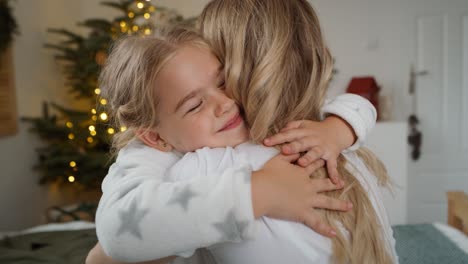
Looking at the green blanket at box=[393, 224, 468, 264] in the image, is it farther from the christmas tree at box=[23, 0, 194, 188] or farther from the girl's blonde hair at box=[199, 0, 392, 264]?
the christmas tree at box=[23, 0, 194, 188]

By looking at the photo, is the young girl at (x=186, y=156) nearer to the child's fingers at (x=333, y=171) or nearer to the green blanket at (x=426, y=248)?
the child's fingers at (x=333, y=171)

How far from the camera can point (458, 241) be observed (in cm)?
137

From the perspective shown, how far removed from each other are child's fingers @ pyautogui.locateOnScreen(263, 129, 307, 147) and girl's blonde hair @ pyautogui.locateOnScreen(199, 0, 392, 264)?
0.06 ft

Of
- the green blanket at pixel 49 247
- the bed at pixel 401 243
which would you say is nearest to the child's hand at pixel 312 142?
the bed at pixel 401 243

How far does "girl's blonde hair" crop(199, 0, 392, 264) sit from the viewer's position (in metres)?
0.63

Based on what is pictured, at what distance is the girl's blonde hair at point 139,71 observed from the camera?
712 millimetres

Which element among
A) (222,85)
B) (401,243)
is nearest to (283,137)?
(222,85)

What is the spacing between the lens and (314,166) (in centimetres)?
65

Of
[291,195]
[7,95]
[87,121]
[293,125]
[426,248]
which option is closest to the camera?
[291,195]

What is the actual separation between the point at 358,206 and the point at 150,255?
346mm

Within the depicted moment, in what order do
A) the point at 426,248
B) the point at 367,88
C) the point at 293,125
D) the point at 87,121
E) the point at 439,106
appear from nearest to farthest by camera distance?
the point at 293,125, the point at 426,248, the point at 87,121, the point at 367,88, the point at 439,106

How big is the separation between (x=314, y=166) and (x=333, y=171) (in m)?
0.03

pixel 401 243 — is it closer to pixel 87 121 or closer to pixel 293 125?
pixel 293 125

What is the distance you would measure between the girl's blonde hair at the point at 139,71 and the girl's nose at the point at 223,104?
11 cm
